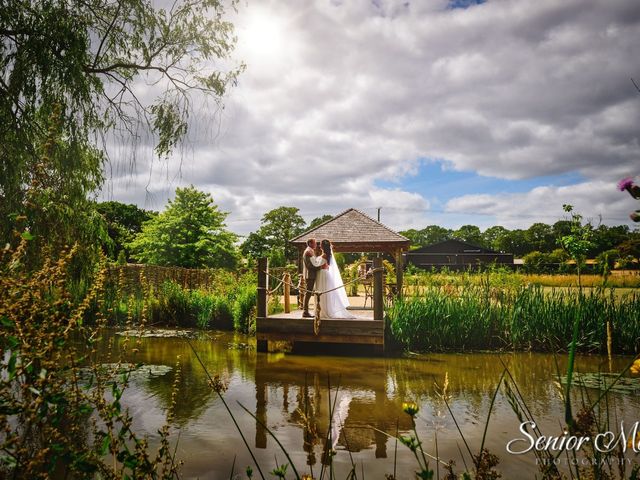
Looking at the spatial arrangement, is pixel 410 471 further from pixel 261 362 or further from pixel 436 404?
pixel 261 362

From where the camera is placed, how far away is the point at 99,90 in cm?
669

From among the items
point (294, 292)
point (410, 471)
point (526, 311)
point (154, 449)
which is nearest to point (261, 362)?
point (154, 449)

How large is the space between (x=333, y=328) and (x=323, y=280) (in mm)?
1395

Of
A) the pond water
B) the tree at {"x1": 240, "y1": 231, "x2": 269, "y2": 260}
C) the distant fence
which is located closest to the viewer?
the pond water

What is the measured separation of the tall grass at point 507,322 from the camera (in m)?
9.84

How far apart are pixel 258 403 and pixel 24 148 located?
14.6ft

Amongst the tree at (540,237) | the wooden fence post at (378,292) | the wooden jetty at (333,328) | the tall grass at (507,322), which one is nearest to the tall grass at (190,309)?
the wooden jetty at (333,328)

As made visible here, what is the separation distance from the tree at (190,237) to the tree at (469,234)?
82977 millimetres

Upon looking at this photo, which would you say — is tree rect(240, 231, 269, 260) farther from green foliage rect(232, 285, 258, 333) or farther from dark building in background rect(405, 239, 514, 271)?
green foliage rect(232, 285, 258, 333)

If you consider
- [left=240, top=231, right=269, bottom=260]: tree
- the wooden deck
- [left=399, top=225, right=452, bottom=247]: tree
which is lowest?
the wooden deck

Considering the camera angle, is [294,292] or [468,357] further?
[294,292]

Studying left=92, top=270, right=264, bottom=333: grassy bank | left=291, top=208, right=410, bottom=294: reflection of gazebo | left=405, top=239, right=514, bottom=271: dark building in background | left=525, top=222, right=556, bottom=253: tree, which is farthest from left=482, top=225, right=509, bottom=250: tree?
left=92, top=270, right=264, bottom=333: grassy bank

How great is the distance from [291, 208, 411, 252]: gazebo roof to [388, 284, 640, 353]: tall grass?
303 inches

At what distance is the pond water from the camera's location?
4.51 m
